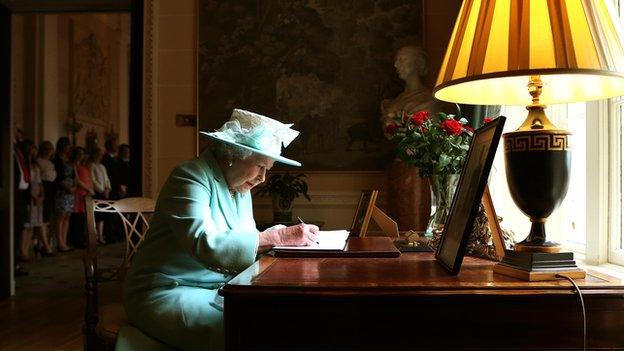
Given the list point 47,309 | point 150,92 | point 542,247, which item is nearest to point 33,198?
point 47,309

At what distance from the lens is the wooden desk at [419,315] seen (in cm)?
118

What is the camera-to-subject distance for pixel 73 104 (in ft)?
35.1

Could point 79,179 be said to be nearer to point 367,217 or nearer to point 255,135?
point 255,135

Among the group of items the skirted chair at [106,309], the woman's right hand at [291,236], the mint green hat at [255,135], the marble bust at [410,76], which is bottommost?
the skirted chair at [106,309]

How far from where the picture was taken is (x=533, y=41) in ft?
4.15

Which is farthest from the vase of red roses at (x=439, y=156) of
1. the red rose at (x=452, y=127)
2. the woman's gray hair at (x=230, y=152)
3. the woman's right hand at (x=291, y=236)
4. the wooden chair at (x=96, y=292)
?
the wooden chair at (x=96, y=292)

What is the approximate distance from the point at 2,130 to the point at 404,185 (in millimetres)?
3804

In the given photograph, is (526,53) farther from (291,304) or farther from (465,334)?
(291,304)

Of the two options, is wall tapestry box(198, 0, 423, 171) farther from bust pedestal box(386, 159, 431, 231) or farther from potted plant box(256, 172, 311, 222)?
bust pedestal box(386, 159, 431, 231)

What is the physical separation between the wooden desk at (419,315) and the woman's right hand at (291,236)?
680 millimetres

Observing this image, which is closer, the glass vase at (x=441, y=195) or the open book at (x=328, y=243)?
the open book at (x=328, y=243)

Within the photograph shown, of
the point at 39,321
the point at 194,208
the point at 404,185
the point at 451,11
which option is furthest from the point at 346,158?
the point at 194,208

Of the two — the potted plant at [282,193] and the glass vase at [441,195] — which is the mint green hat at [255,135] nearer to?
the glass vase at [441,195]

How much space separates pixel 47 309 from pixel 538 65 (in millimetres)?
4973
